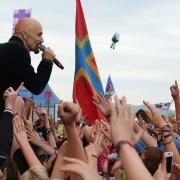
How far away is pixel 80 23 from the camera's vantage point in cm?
802

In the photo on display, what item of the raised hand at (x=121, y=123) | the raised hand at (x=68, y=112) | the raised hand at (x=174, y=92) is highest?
the raised hand at (x=121, y=123)

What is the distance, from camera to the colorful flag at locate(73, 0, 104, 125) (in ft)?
22.2

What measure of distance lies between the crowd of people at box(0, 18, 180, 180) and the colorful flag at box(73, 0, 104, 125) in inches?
78.8

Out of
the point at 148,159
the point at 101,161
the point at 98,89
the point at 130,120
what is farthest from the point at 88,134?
the point at 98,89

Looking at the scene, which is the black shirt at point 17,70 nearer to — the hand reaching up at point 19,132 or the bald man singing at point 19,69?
the bald man singing at point 19,69

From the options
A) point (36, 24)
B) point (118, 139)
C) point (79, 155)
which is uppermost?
point (36, 24)

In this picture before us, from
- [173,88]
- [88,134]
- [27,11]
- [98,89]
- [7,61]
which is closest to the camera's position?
[7,61]

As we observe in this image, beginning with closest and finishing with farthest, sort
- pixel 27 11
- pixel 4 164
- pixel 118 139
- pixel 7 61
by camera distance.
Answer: pixel 118 139 → pixel 4 164 → pixel 7 61 → pixel 27 11

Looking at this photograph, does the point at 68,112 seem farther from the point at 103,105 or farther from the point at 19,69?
the point at 19,69

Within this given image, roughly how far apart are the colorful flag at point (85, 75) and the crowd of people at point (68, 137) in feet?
6.57

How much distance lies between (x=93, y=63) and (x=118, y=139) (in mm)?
5572

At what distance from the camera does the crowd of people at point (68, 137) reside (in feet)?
6.84

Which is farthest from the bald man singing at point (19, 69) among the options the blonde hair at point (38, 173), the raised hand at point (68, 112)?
the raised hand at point (68, 112)

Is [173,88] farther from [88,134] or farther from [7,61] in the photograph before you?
[7,61]
